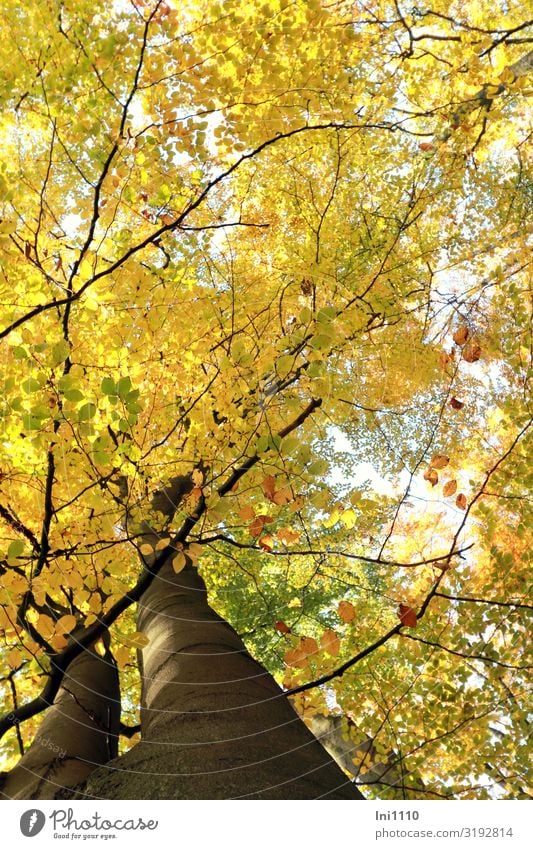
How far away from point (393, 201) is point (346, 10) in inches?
94.4

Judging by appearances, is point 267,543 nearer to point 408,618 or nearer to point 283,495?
point 283,495

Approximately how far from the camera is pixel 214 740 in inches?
69.7

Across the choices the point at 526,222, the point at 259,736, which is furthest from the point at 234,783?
the point at 526,222

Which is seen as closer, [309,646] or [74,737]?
[309,646]

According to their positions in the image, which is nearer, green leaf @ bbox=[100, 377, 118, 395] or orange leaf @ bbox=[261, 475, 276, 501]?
green leaf @ bbox=[100, 377, 118, 395]

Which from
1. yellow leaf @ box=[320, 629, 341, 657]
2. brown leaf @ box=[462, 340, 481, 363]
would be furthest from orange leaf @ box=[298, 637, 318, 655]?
brown leaf @ box=[462, 340, 481, 363]

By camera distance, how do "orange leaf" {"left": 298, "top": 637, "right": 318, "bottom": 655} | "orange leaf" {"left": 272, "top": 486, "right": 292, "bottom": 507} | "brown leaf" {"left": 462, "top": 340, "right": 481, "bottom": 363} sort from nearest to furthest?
"orange leaf" {"left": 298, "top": 637, "right": 318, "bottom": 655}, "orange leaf" {"left": 272, "top": 486, "right": 292, "bottom": 507}, "brown leaf" {"left": 462, "top": 340, "right": 481, "bottom": 363}

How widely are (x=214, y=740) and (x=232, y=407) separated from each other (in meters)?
2.55

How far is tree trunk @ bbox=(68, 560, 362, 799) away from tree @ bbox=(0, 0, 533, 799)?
0.01m

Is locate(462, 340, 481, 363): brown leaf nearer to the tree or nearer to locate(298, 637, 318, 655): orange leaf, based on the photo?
A: the tree

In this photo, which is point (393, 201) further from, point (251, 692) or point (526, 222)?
point (251, 692)

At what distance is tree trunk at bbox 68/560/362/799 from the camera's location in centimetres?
160

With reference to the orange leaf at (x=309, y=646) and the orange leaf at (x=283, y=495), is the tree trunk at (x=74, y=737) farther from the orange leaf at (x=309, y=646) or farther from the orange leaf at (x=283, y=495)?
the orange leaf at (x=283, y=495)

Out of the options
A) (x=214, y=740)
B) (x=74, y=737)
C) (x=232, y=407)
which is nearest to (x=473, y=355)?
(x=232, y=407)
